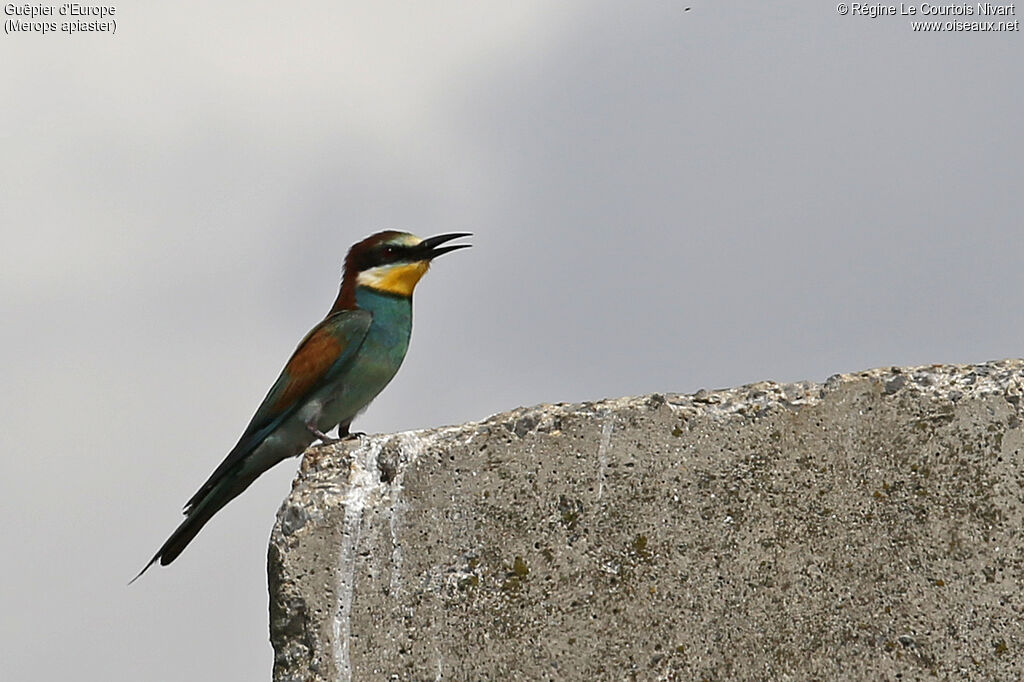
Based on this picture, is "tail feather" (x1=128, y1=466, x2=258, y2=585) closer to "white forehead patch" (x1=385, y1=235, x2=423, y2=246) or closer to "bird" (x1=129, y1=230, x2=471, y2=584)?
"bird" (x1=129, y1=230, x2=471, y2=584)

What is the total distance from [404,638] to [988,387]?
1435 millimetres

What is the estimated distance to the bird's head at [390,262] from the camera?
651cm

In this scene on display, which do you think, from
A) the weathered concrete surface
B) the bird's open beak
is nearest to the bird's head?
the bird's open beak

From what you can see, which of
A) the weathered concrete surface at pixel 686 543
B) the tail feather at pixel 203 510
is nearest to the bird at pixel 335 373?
the tail feather at pixel 203 510

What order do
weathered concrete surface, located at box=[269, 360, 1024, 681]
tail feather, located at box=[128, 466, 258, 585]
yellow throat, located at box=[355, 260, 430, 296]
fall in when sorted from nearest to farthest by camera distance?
weathered concrete surface, located at box=[269, 360, 1024, 681] < tail feather, located at box=[128, 466, 258, 585] < yellow throat, located at box=[355, 260, 430, 296]

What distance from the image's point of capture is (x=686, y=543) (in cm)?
336

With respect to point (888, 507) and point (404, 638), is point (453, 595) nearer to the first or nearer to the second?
point (404, 638)

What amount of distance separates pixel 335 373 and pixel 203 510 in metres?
0.76

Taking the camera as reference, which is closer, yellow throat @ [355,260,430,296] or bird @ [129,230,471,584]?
bird @ [129,230,471,584]

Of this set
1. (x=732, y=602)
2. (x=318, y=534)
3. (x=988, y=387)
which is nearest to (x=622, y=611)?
(x=732, y=602)

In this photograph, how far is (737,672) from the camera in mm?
3252

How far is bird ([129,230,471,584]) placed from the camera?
5.69 meters

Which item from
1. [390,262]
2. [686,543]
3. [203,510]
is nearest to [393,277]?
[390,262]

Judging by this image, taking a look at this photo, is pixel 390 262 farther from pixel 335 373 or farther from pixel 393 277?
pixel 335 373
